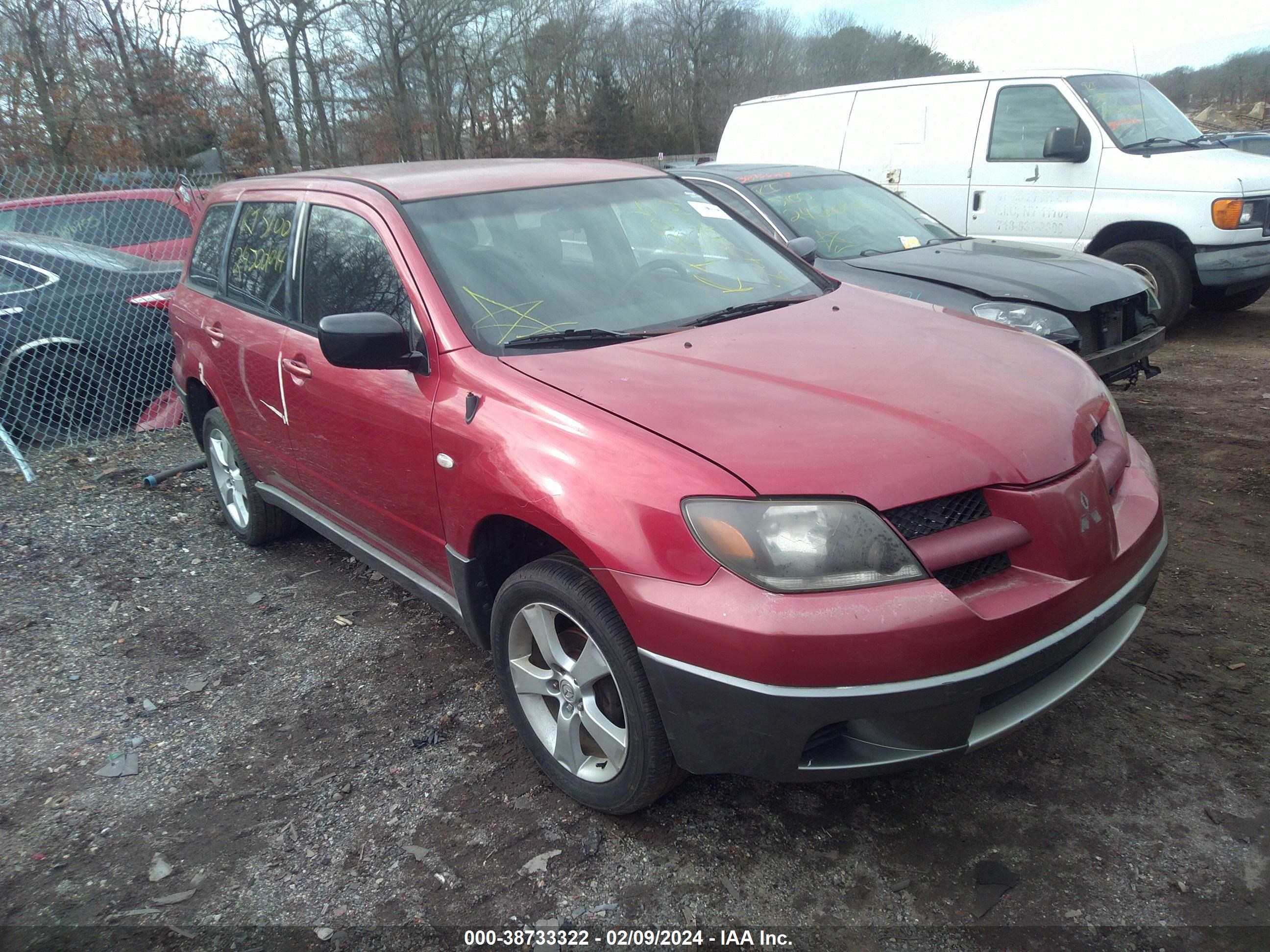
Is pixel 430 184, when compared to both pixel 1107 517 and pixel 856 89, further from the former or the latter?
pixel 856 89

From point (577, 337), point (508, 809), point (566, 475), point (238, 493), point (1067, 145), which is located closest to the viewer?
point (566, 475)

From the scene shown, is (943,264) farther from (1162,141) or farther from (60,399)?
(60,399)

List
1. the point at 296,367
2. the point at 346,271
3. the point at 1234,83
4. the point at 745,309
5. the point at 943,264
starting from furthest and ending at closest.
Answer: the point at 1234,83 < the point at 943,264 < the point at 296,367 < the point at 346,271 < the point at 745,309

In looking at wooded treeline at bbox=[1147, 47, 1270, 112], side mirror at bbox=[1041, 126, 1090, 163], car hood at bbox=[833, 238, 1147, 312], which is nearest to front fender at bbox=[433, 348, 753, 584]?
car hood at bbox=[833, 238, 1147, 312]

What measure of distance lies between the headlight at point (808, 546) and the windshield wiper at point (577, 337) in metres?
0.95

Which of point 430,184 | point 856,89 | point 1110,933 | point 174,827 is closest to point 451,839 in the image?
point 174,827

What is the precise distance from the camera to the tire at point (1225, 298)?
7633mm

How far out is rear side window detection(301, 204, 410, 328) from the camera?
300cm

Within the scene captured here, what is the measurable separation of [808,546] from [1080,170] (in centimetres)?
678

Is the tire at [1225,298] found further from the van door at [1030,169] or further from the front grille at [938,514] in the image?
the front grille at [938,514]

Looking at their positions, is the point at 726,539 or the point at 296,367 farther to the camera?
the point at 296,367

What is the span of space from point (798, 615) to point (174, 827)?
2.10 meters

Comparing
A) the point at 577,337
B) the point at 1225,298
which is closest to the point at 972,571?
the point at 577,337

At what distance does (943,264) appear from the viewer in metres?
5.27
